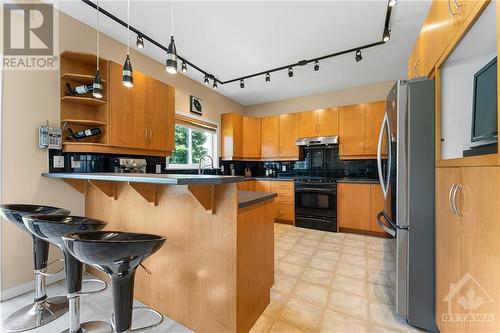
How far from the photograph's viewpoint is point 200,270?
55.1 inches

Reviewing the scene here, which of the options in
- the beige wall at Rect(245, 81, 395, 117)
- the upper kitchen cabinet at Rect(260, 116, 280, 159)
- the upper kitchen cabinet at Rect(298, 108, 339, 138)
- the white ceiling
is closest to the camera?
the white ceiling

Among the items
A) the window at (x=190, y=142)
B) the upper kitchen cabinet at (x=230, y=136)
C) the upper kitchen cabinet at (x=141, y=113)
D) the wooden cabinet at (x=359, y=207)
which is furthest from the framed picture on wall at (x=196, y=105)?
the wooden cabinet at (x=359, y=207)

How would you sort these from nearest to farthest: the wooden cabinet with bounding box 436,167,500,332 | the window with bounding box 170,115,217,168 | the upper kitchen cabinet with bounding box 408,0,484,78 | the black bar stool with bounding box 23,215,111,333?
the wooden cabinet with bounding box 436,167,500,332, the upper kitchen cabinet with bounding box 408,0,484,78, the black bar stool with bounding box 23,215,111,333, the window with bounding box 170,115,217,168

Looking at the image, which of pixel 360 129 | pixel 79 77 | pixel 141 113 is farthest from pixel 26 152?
pixel 360 129

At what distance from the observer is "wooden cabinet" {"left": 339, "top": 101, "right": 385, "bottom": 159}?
11.7 feet

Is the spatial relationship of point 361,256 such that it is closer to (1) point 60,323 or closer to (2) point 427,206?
(2) point 427,206

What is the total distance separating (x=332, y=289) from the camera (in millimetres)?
1898

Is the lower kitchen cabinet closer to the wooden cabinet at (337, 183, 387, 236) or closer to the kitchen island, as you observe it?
the wooden cabinet at (337, 183, 387, 236)

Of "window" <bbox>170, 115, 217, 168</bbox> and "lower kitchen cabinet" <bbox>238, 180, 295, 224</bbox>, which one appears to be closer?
"window" <bbox>170, 115, 217, 168</bbox>

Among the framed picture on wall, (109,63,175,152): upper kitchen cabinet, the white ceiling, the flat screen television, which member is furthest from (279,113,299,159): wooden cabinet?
the flat screen television

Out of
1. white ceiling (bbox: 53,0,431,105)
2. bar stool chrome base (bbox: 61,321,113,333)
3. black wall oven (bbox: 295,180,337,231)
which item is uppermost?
white ceiling (bbox: 53,0,431,105)

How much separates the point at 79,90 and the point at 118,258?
6.31 ft

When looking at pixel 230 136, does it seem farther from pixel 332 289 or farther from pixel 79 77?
pixel 332 289

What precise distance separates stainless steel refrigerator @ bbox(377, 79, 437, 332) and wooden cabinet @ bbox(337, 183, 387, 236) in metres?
2.03
